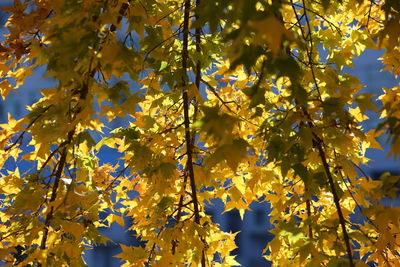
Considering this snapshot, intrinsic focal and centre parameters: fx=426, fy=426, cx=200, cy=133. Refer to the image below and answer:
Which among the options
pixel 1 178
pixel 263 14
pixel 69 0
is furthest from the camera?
pixel 1 178

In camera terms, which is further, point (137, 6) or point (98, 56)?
point (137, 6)

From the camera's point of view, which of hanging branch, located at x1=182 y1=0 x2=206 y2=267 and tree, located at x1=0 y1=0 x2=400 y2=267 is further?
hanging branch, located at x1=182 y1=0 x2=206 y2=267

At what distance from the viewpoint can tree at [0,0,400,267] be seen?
45.3 inches

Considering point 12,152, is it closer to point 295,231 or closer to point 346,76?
point 295,231

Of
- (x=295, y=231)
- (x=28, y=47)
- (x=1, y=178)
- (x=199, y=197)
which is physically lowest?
(x=295, y=231)

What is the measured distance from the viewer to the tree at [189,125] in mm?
1149

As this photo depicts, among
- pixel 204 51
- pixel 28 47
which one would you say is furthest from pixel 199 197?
pixel 28 47

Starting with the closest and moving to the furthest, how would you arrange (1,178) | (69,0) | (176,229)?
(69,0)
(176,229)
(1,178)

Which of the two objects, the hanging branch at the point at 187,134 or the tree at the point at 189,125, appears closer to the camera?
the tree at the point at 189,125

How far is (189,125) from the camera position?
191cm

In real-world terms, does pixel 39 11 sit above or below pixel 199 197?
above

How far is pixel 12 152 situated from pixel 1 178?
0.50 feet

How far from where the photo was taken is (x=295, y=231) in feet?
5.07

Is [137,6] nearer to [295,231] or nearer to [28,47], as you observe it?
[28,47]
